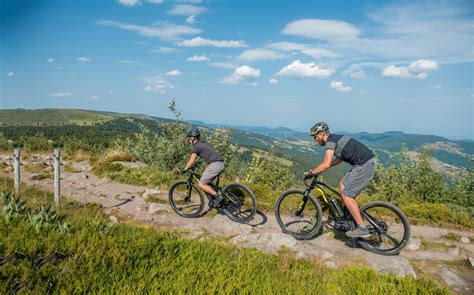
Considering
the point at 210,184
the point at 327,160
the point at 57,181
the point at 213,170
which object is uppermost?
the point at 327,160

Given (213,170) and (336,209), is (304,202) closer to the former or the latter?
(336,209)

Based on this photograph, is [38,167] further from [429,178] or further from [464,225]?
[429,178]

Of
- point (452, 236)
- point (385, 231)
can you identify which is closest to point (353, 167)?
point (385, 231)

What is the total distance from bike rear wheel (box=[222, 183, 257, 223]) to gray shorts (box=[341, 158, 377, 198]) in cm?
294

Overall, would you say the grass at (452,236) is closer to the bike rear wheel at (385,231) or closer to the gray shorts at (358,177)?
the bike rear wheel at (385,231)

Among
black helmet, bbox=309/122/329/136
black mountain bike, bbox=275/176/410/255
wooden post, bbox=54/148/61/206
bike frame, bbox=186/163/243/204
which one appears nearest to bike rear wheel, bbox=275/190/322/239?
black mountain bike, bbox=275/176/410/255

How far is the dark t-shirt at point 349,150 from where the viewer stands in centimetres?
741

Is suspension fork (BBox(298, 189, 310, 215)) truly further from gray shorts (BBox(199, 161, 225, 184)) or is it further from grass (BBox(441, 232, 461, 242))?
grass (BBox(441, 232, 461, 242))

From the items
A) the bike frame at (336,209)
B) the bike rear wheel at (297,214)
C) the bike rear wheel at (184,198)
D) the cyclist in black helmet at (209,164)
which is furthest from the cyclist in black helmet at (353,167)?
the bike rear wheel at (184,198)

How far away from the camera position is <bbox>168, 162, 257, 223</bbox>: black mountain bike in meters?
9.45

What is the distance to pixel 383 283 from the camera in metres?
4.75

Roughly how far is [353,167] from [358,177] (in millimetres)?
274

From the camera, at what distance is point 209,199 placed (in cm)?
998

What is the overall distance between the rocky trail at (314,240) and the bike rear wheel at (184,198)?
0.30 meters
